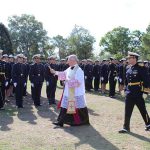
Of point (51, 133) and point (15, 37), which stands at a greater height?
point (15, 37)

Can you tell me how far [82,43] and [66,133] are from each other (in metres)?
70.9

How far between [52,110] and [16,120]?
2.35 m

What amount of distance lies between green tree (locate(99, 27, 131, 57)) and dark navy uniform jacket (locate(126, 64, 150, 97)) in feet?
257

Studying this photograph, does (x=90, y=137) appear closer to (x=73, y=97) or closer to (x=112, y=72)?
(x=73, y=97)

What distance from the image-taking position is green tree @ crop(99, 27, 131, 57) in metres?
88.3

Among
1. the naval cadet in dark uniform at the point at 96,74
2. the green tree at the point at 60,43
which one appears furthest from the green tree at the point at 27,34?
the naval cadet in dark uniform at the point at 96,74

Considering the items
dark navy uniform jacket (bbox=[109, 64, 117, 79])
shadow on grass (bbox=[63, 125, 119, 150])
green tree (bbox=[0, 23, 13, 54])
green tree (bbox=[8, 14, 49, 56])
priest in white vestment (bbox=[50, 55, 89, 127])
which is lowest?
shadow on grass (bbox=[63, 125, 119, 150])

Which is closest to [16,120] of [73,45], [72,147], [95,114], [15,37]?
[95,114]

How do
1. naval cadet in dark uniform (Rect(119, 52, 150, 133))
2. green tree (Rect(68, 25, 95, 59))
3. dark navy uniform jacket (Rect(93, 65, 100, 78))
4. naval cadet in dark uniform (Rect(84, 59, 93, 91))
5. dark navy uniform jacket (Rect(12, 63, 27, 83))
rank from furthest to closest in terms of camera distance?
green tree (Rect(68, 25, 95, 59)) < dark navy uniform jacket (Rect(93, 65, 100, 78)) < naval cadet in dark uniform (Rect(84, 59, 93, 91)) < dark navy uniform jacket (Rect(12, 63, 27, 83)) < naval cadet in dark uniform (Rect(119, 52, 150, 133))

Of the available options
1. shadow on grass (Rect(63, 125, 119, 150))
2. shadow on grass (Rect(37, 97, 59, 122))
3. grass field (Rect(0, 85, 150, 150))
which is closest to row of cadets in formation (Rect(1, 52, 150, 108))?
shadow on grass (Rect(37, 97, 59, 122))

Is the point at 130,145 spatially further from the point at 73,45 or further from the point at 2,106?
the point at 73,45

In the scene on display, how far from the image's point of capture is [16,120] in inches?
435

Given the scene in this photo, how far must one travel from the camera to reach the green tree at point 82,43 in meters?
77.4

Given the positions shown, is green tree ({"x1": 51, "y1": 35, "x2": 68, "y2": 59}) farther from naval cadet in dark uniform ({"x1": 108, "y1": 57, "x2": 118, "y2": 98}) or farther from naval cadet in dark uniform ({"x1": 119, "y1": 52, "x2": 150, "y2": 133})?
naval cadet in dark uniform ({"x1": 119, "y1": 52, "x2": 150, "y2": 133})
